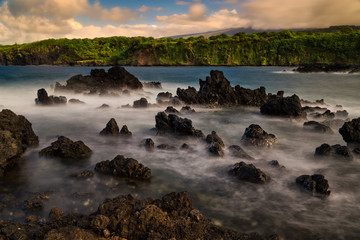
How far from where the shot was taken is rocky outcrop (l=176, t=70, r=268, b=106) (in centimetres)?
1888

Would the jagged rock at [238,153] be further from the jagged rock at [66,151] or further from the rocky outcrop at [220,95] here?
the rocky outcrop at [220,95]

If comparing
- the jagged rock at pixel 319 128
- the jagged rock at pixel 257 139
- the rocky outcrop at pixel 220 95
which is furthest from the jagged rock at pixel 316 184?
the rocky outcrop at pixel 220 95

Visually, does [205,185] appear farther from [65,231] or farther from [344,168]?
[344,168]

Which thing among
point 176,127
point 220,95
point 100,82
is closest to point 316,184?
point 176,127

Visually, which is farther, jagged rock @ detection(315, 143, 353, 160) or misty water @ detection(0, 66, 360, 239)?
jagged rock @ detection(315, 143, 353, 160)

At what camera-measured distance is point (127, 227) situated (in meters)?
3.86

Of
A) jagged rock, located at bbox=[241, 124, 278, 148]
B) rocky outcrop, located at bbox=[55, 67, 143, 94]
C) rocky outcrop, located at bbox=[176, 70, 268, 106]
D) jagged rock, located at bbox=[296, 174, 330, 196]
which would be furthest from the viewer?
rocky outcrop, located at bbox=[55, 67, 143, 94]

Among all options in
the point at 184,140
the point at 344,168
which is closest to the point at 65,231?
the point at 184,140

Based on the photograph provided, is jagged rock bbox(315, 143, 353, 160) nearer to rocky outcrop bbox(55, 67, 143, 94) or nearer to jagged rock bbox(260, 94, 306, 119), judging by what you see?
jagged rock bbox(260, 94, 306, 119)

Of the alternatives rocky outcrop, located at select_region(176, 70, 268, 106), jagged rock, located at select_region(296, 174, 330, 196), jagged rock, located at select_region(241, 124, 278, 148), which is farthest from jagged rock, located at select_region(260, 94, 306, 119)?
jagged rock, located at select_region(296, 174, 330, 196)

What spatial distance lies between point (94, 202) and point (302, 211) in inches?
163

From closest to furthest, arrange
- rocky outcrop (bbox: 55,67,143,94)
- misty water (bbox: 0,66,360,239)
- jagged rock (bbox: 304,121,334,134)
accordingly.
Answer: misty water (bbox: 0,66,360,239), jagged rock (bbox: 304,121,334,134), rocky outcrop (bbox: 55,67,143,94)

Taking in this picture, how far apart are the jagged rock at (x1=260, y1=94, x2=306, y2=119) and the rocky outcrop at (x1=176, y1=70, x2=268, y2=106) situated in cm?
331

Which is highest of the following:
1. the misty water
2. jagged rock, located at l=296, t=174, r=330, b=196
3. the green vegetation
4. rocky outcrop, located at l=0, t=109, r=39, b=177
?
the green vegetation
